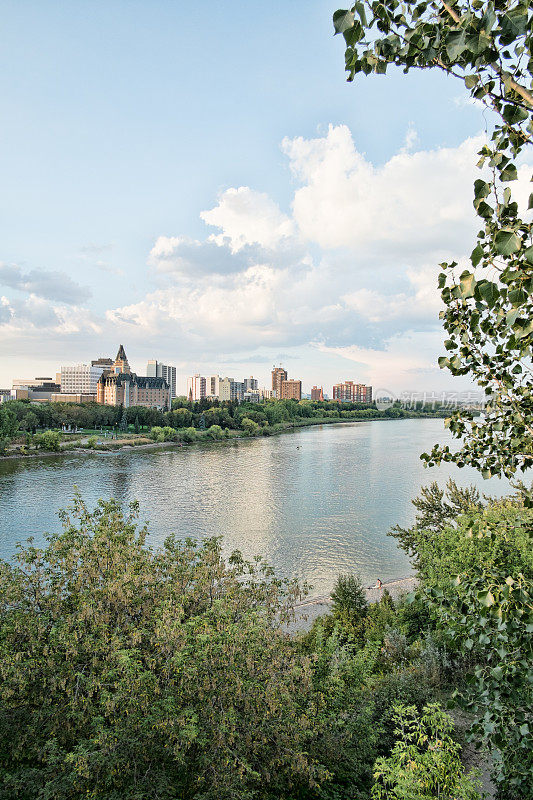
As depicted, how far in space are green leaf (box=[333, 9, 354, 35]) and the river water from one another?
53.0 feet

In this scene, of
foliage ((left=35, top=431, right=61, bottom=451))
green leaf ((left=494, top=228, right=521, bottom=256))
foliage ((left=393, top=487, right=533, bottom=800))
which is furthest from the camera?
foliage ((left=35, top=431, right=61, bottom=451))

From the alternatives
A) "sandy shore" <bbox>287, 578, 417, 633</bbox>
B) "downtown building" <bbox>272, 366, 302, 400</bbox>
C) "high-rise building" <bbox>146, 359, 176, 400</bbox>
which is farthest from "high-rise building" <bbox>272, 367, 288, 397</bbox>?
"sandy shore" <bbox>287, 578, 417, 633</bbox>

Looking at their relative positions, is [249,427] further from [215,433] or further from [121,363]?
[121,363]

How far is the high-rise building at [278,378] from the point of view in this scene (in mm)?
154500

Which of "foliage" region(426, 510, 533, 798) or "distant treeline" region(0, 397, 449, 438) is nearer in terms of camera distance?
"foliage" region(426, 510, 533, 798)

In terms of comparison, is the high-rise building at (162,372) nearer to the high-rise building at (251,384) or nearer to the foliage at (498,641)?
the high-rise building at (251,384)

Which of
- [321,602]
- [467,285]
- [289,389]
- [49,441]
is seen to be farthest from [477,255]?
[289,389]

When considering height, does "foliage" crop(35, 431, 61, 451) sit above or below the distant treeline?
below

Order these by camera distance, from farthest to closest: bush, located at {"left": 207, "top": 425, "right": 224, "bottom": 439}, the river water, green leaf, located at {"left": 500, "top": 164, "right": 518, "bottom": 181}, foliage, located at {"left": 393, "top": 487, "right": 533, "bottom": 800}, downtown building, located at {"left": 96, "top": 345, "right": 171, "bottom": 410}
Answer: downtown building, located at {"left": 96, "top": 345, "right": 171, "bottom": 410} → bush, located at {"left": 207, "top": 425, "right": 224, "bottom": 439} → the river water → foliage, located at {"left": 393, "top": 487, "right": 533, "bottom": 800} → green leaf, located at {"left": 500, "top": 164, "right": 518, "bottom": 181}

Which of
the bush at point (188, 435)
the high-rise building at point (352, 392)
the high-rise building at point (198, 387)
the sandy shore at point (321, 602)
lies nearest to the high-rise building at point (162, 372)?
the high-rise building at point (198, 387)

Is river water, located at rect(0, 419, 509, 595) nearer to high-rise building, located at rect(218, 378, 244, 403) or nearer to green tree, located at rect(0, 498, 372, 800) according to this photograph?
green tree, located at rect(0, 498, 372, 800)

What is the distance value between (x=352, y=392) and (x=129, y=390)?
70.1 metres

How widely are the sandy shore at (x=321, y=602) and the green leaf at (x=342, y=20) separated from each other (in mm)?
14015

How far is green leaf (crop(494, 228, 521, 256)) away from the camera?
3.56 feet
